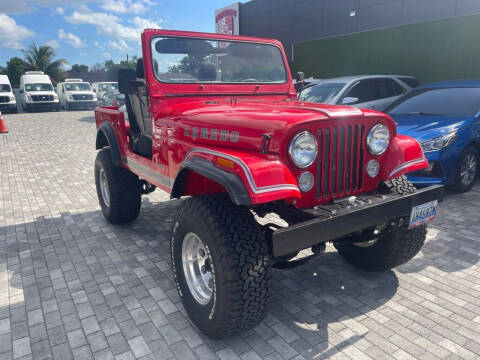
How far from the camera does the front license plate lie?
2.47 meters

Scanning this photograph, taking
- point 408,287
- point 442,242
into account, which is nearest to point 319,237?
point 408,287

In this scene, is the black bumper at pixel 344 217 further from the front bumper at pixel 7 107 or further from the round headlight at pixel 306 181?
the front bumper at pixel 7 107

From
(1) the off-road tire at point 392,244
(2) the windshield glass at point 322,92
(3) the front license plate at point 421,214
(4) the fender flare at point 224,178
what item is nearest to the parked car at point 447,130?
(2) the windshield glass at point 322,92

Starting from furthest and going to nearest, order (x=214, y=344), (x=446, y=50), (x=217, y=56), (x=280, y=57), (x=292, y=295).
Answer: (x=446, y=50) → (x=280, y=57) → (x=217, y=56) → (x=292, y=295) → (x=214, y=344)

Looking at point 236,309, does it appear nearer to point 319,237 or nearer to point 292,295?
point 319,237

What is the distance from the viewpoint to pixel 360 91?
7445 mm

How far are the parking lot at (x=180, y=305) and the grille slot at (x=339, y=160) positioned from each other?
94 cm

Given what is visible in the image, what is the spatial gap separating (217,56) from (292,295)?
2328 mm

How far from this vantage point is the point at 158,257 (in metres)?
3.60

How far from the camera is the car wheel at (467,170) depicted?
5.03 meters

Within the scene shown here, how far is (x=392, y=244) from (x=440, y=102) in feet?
12.7

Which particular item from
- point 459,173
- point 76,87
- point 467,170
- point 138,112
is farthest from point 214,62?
point 76,87

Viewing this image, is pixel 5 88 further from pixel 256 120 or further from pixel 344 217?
pixel 344 217

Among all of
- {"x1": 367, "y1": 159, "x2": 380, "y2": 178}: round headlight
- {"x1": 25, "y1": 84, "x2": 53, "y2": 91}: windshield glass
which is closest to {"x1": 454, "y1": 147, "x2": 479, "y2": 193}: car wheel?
{"x1": 367, "y1": 159, "x2": 380, "y2": 178}: round headlight
